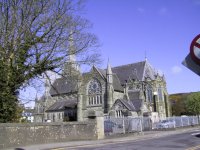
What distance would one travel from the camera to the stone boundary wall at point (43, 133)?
18513 mm

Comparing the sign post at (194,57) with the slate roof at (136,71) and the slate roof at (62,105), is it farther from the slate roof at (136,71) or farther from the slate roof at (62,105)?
the slate roof at (62,105)

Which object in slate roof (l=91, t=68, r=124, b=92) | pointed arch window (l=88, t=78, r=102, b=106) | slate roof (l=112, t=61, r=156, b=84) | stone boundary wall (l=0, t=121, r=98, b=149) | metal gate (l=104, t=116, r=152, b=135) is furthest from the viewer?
slate roof (l=112, t=61, r=156, b=84)

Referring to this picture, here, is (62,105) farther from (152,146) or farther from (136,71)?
(152,146)

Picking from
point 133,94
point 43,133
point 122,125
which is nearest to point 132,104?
point 133,94

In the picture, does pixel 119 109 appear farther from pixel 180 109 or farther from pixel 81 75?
pixel 180 109

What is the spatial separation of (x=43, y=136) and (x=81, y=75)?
22.5 feet

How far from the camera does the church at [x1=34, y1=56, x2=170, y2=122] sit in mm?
56656

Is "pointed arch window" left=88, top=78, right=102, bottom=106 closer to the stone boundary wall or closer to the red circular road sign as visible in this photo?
the stone boundary wall

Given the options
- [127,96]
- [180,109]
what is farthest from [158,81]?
[180,109]

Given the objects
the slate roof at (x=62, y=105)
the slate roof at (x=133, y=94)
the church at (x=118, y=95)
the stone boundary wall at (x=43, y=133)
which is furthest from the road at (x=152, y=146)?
the slate roof at (x=62, y=105)

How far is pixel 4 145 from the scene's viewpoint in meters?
18.2

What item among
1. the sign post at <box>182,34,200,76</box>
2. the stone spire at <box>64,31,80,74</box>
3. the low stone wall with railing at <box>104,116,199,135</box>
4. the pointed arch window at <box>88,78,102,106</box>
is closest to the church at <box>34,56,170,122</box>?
the pointed arch window at <box>88,78,102,106</box>

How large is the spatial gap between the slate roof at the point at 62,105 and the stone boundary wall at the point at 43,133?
139 ft

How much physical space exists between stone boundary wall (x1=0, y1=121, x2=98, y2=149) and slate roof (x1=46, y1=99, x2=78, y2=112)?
4230 cm
